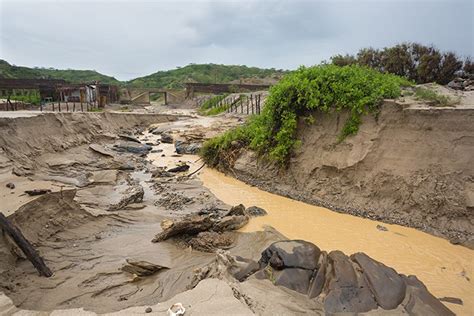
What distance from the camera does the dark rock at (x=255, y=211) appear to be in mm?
8245

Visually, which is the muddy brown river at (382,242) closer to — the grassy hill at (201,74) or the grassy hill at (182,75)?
the grassy hill at (182,75)

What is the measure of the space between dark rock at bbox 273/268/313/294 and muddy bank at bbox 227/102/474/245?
161 inches

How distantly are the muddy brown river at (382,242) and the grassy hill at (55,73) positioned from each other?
55.4 m

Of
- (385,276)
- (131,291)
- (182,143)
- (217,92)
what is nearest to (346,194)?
(385,276)

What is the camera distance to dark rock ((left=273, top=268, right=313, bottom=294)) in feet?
14.4

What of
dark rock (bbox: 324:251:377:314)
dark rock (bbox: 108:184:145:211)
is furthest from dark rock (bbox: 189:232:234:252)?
dark rock (bbox: 108:184:145:211)

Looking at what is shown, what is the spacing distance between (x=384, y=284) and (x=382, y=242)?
2.76m

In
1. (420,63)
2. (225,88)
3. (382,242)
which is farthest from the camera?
(225,88)

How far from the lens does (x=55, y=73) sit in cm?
7475

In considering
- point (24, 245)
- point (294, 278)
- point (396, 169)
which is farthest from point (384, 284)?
point (24, 245)

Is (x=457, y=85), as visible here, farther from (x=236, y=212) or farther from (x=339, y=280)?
(x=339, y=280)

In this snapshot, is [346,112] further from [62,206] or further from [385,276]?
[62,206]

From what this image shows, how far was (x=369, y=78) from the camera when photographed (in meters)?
8.95

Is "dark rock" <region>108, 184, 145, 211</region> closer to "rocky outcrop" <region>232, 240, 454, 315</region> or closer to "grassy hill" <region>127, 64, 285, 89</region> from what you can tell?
"rocky outcrop" <region>232, 240, 454, 315</region>
